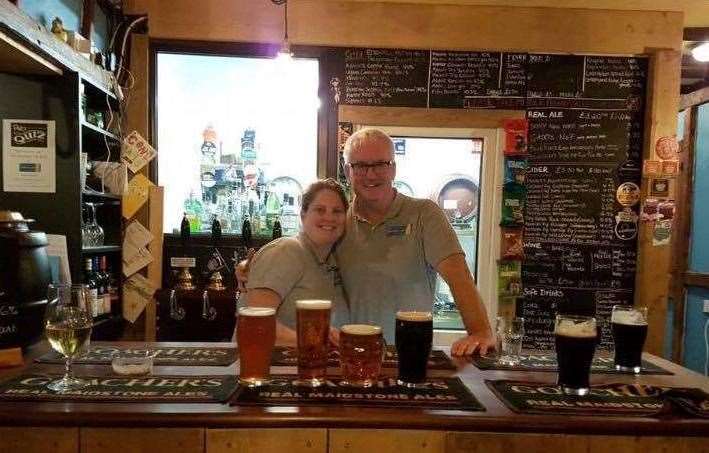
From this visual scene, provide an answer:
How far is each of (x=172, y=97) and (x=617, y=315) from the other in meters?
3.04

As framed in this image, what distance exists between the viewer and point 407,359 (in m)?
1.19

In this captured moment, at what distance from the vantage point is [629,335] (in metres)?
1.38

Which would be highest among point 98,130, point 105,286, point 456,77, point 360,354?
point 456,77

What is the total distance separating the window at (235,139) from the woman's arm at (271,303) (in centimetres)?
187

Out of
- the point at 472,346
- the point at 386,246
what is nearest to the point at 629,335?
the point at 472,346

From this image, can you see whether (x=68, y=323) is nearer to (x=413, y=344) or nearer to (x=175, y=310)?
(x=413, y=344)

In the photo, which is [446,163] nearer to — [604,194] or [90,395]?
[604,194]

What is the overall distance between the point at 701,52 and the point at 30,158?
163 inches

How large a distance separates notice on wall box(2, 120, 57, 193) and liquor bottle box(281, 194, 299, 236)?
4.64ft

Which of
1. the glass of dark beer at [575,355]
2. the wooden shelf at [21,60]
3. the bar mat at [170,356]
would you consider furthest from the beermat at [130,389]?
the wooden shelf at [21,60]

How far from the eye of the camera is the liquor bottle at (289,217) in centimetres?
352

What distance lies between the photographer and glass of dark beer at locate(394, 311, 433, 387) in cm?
117

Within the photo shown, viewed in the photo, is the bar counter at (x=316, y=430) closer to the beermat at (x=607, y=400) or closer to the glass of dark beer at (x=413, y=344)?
the beermat at (x=607, y=400)

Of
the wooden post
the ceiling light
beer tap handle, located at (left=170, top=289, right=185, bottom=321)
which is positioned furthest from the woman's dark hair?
the ceiling light
